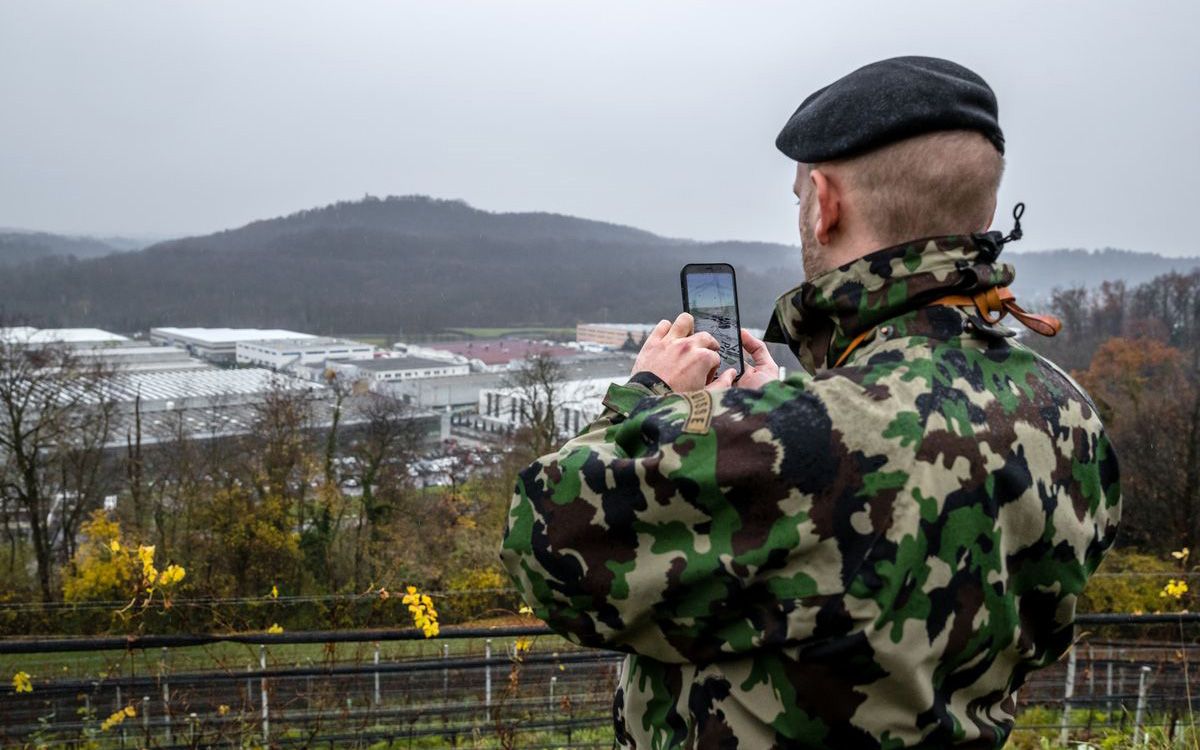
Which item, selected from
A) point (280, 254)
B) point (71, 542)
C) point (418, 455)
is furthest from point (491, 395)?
point (280, 254)

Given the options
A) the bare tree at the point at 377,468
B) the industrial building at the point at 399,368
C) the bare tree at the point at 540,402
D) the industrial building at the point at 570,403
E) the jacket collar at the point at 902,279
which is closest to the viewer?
the jacket collar at the point at 902,279

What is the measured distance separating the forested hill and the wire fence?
48.1m

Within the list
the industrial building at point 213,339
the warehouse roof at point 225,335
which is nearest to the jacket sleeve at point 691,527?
the industrial building at point 213,339

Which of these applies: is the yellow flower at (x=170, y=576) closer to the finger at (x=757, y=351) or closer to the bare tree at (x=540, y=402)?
the finger at (x=757, y=351)

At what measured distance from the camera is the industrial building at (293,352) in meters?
66.6

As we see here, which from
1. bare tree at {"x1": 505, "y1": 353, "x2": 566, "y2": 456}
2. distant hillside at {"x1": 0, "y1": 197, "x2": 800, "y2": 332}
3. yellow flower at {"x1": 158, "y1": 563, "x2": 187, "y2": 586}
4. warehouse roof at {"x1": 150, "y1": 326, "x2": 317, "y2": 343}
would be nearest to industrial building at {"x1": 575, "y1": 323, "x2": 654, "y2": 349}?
yellow flower at {"x1": 158, "y1": 563, "x2": 187, "y2": 586}

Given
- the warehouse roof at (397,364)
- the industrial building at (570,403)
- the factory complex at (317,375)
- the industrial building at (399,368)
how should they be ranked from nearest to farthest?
the industrial building at (570,403) → the factory complex at (317,375) → the industrial building at (399,368) → the warehouse roof at (397,364)

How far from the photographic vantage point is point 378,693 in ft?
23.2

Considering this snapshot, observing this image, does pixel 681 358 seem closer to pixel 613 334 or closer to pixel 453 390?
pixel 613 334

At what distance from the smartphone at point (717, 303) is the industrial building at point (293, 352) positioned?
215ft

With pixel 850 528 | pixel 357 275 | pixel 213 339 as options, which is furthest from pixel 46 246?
pixel 850 528

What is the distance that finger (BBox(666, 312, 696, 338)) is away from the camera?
1538 millimetres

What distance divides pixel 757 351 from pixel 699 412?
0.57 metres

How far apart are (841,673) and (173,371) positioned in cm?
6422
